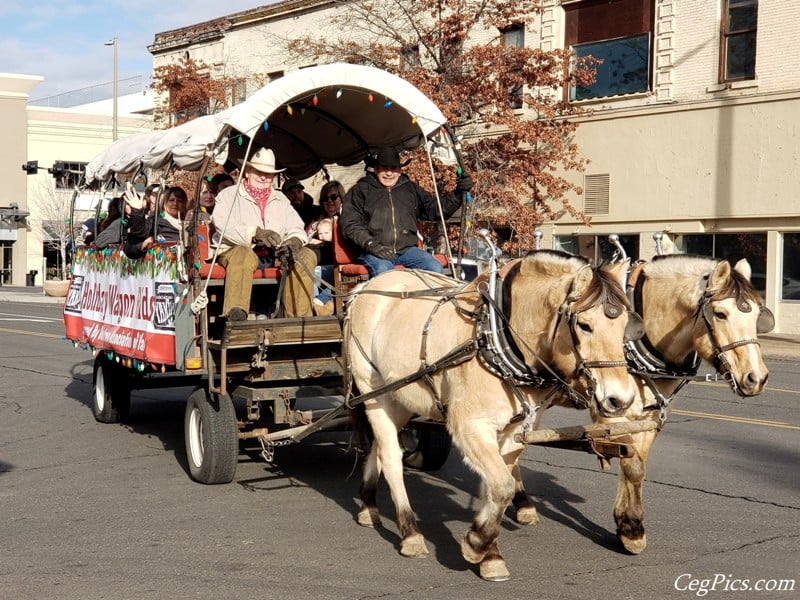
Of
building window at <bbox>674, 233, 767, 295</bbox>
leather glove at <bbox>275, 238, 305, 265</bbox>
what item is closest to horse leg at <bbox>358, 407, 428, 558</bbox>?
leather glove at <bbox>275, 238, 305, 265</bbox>

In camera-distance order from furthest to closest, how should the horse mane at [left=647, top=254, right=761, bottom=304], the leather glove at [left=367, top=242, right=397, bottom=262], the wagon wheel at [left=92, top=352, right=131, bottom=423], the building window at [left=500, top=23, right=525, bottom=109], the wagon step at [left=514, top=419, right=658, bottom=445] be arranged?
the building window at [left=500, top=23, right=525, bottom=109]
the wagon wheel at [left=92, top=352, right=131, bottom=423]
the leather glove at [left=367, top=242, right=397, bottom=262]
the horse mane at [left=647, top=254, right=761, bottom=304]
the wagon step at [left=514, top=419, right=658, bottom=445]

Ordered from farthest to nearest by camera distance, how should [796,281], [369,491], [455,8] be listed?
[455,8], [796,281], [369,491]

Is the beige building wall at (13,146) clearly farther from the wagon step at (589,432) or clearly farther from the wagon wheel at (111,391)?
the wagon step at (589,432)

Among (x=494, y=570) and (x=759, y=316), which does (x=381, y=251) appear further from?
(x=494, y=570)

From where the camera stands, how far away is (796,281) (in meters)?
23.7

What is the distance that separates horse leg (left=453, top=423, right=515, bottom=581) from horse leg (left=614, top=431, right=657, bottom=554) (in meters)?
0.94

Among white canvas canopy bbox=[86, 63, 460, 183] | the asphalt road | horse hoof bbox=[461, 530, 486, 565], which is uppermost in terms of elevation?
white canvas canopy bbox=[86, 63, 460, 183]

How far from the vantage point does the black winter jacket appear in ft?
28.5

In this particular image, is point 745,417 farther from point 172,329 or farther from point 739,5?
point 739,5

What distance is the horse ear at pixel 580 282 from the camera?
561 cm

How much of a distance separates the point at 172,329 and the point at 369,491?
2.53 m

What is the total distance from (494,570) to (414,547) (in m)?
0.70

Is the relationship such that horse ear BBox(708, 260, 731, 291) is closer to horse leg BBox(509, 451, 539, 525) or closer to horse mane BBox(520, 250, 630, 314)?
horse mane BBox(520, 250, 630, 314)

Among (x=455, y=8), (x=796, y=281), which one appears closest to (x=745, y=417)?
(x=796, y=281)
